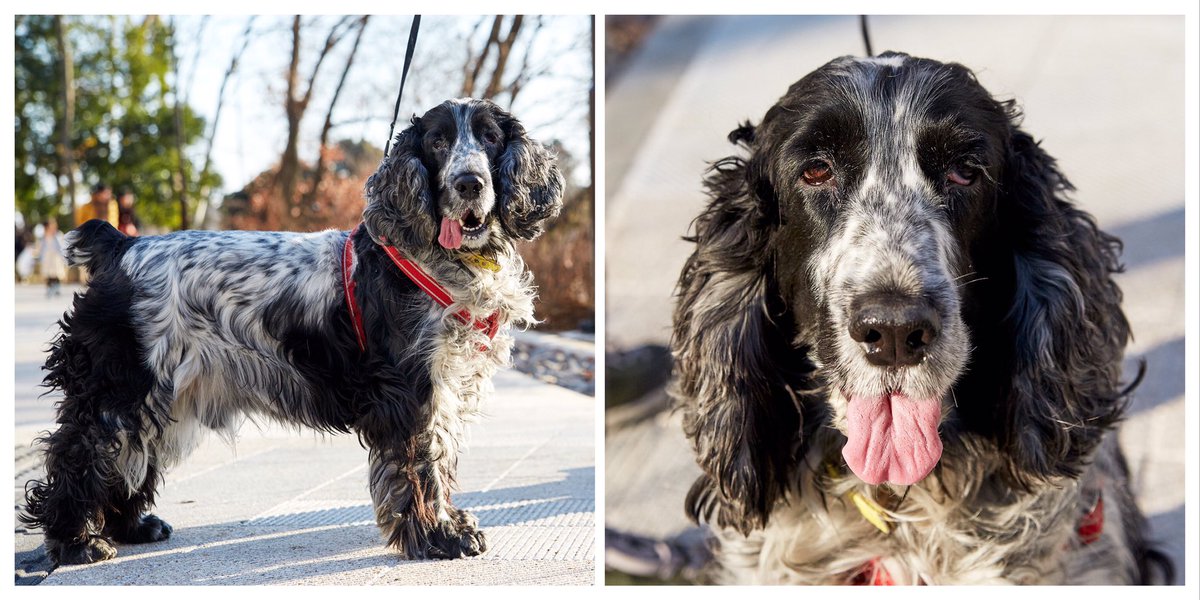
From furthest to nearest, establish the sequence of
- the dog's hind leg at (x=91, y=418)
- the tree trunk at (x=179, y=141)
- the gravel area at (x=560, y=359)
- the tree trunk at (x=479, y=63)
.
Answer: the gravel area at (x=560, y=359) → the tree trunk at (x=479, y=63) → the tree trunk at (x=179, y=141) → the dog's hind leg at (x=91, y=418)

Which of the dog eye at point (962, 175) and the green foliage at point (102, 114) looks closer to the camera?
the dog eye at point (962, 175)

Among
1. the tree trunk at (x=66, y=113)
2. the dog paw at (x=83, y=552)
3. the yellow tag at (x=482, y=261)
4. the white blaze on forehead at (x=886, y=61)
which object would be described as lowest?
the dog paw at (x=83, y=552)

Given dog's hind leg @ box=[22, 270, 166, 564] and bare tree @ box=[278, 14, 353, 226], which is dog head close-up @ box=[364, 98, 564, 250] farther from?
bare tree @ box=[278, 14, 353, 226]

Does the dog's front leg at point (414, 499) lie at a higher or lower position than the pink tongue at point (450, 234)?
lower

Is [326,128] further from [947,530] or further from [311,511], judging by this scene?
[947,530]

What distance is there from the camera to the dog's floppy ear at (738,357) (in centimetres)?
210

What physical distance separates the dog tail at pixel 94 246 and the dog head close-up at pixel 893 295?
1709 millimetres

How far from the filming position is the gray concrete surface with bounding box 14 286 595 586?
2.58 metres

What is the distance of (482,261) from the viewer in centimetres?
272

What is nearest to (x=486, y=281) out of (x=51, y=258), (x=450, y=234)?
(x=450, y=234)

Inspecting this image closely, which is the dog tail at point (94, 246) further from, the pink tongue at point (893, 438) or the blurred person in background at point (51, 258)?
the pink tongue at point (893, 438)

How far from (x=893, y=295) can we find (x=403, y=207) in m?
1.47

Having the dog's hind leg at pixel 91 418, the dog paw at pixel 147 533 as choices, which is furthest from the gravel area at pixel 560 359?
the dog's hind leg at pixel 91 418

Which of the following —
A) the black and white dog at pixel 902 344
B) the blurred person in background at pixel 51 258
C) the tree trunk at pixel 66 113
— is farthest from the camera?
the blurred person in background at pixel 51 258
